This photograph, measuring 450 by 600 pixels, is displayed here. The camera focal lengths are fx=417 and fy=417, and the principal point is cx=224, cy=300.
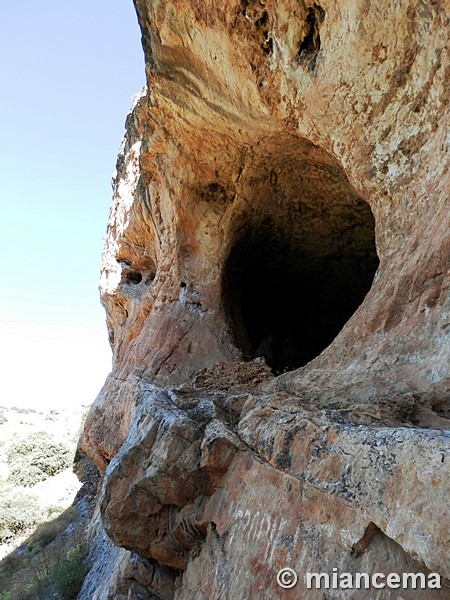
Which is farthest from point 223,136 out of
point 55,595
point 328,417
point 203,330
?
point 55,595

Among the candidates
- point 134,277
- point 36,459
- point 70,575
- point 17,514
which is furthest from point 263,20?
point 36,459

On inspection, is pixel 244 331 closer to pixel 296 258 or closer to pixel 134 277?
pixel 296 258

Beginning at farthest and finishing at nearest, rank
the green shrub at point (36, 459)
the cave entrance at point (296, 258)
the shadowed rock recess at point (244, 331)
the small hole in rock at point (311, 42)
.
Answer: the green shrub at point (36, 459), the cave entrance at point (296, 258), the small hole in rock at point (311, 42), the shadowed rock recess at point (244, 331)

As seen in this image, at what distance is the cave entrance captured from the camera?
6906 mm

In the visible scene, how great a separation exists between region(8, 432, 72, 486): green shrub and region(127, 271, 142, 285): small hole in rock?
8707 mm

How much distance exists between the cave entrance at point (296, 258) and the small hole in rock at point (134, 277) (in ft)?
8.04

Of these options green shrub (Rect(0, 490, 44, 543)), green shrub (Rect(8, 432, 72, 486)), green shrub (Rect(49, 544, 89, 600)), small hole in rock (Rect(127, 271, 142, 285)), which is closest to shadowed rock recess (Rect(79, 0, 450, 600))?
green shrub (Rect(49, 544, 89, 600))

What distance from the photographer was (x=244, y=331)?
755cm

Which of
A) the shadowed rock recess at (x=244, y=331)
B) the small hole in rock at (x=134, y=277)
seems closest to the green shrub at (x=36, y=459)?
the shadowed rock recess at (x=244, y=331)

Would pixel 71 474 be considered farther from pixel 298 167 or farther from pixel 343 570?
pixel 343 570

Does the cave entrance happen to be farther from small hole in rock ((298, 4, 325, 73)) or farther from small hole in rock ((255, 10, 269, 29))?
small hole in rock ((255, 10, 269, 29))

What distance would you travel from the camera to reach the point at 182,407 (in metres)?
4.33

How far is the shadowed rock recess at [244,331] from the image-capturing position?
232 centimetres

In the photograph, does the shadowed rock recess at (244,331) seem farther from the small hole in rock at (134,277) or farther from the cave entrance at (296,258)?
the small hole in rock at (134,277)
